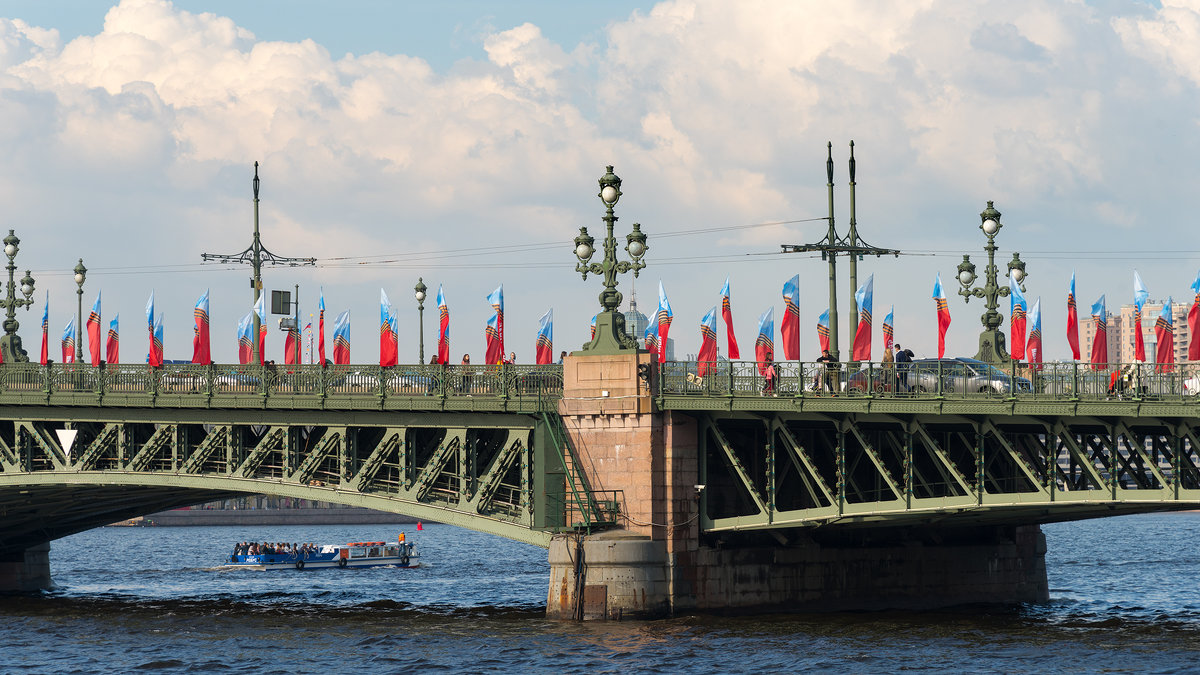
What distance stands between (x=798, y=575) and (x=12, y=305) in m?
31.9

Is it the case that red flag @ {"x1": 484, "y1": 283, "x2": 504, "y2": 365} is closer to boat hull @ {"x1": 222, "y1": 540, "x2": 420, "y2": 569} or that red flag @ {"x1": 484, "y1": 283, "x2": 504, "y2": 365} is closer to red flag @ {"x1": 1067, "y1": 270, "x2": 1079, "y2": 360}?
red flag @ {"x1": 1067, "y1": 270, "x2": 1079, "y2": 360}

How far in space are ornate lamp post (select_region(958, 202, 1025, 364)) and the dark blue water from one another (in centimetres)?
848

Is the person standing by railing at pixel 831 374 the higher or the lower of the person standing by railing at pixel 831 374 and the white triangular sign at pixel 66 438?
the higher

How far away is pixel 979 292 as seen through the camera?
53750 mm

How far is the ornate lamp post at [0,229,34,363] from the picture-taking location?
6238 cm

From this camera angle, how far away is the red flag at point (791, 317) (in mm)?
50500

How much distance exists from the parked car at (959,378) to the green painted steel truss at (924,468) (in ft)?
2.54

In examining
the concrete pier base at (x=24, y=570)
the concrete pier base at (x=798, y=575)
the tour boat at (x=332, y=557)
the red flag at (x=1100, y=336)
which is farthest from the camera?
the tour boat at (x=332, y=557)

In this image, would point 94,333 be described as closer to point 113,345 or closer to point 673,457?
point 113,345

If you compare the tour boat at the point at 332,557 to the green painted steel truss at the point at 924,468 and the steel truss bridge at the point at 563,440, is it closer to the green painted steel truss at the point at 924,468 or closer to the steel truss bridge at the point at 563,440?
the steel truss bridge at the point at 563,440

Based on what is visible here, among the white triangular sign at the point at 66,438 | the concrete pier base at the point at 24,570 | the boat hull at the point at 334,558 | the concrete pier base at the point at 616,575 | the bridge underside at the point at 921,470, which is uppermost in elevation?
the white triangular sign at the point at 66,438

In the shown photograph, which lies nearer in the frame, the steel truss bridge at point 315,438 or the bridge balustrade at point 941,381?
the bridge balustrade at point 941,381

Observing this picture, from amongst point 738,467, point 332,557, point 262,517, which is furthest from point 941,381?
point 262,517

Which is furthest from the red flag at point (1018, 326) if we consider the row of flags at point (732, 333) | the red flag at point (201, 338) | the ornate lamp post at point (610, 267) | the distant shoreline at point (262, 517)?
the distant shoreline at point (262, 517)
